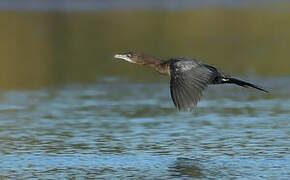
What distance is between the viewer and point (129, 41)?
34.2 m

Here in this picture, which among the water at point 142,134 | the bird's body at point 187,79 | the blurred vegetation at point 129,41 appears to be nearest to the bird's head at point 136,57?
the bird's body at point 187,79

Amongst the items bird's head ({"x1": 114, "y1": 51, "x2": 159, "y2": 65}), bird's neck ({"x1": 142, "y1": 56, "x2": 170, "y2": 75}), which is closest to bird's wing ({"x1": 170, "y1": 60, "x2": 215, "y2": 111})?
bird's neck ({"x1": 142, "y1": 56, "x2": 170, "y2": 75})

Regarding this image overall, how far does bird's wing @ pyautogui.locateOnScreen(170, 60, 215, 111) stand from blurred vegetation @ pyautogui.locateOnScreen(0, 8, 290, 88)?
10.7m

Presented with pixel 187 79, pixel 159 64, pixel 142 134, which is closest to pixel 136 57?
pixel 159 64

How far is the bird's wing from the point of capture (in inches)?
482

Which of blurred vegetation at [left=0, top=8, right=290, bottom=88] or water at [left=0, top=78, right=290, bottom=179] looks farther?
blurred vegetation at [left=0, top=8, right=290, bottom=88]

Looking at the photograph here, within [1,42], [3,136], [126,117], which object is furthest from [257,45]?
[3,136]

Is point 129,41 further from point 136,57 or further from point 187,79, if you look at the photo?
point 187,79

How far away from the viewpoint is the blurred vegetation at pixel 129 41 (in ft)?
85.1

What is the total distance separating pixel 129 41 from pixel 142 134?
59.0 ft

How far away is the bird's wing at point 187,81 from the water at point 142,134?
3.33 feet

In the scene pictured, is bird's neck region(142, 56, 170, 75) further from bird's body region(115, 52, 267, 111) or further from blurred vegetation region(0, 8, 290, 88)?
blurred vegetation region(0, 8, 290, 88)

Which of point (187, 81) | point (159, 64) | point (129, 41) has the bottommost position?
point (187, 81)

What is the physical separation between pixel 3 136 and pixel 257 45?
1524 centimetres
